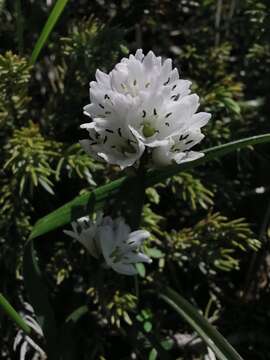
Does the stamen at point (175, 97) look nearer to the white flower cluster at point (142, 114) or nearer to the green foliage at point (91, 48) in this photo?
the white flower cluster at point (142, 114)

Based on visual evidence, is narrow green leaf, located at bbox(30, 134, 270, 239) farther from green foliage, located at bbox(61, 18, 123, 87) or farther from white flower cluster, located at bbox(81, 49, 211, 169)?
green foliage, located at bbox(61, 18, 123, 87)

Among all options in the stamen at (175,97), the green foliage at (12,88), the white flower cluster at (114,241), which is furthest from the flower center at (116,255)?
the green foliage at (12,88)

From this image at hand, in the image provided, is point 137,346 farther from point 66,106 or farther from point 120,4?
point 120,4

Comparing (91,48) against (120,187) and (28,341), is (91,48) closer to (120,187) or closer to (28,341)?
(120,187)

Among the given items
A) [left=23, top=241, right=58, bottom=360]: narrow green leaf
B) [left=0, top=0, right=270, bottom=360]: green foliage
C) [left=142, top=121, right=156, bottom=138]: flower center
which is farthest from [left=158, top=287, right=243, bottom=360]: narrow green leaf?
[left=142, top=121, right=156, bottom=138]: flower center

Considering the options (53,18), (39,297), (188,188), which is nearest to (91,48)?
(53,18)

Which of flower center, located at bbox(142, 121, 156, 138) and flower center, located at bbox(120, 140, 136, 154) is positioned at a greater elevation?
flower center, located at bbox(142, 121, 156, 138)
